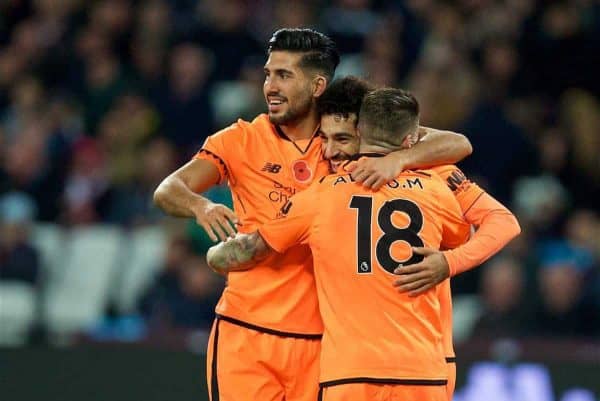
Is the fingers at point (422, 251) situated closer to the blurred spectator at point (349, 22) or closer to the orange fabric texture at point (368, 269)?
the orange fabric texture at point (368, 269)

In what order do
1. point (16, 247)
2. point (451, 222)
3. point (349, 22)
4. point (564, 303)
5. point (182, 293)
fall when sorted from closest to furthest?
point (451, 222) < point (564, 303) < point (182, 293) < point (16, 247) < point (349, 22)

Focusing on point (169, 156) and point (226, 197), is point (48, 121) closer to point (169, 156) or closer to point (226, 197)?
point (169, 156)

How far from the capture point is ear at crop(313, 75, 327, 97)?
17.3ft

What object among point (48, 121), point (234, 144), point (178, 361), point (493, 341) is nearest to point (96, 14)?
point (48, 121)

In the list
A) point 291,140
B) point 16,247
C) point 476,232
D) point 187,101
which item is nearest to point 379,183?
point 476,232

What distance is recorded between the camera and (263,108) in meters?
9.77

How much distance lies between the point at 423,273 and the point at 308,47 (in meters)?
1.13

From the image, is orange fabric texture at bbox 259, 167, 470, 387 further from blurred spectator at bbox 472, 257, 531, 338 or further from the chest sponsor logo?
blurred spectator at bbox 472, 257, 531, 338

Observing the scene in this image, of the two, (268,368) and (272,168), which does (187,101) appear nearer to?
(272,168)

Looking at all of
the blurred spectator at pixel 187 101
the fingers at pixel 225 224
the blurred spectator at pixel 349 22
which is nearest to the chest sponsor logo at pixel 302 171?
the fingers at pixel 225 224

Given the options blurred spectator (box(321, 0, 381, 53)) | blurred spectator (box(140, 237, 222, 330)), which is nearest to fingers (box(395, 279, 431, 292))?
blurred spectator (box(140, 237, 222, 330))

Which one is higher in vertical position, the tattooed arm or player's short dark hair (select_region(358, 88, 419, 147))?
player's short dark hair (select_region(358, 88, 419, 147))

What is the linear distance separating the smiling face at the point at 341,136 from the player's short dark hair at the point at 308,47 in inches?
13.8

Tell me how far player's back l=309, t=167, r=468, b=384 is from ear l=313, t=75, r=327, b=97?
592 millimetres
